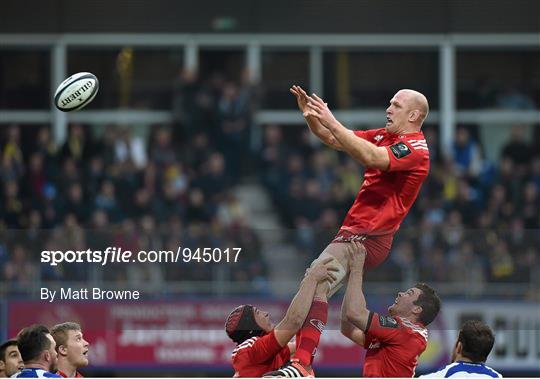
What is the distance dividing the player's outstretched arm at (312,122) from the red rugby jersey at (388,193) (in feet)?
0.55

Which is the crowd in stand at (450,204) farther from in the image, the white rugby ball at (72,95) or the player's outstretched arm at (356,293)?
the player's outstretched arm at (356,293)

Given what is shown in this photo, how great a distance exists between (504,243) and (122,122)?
685cm

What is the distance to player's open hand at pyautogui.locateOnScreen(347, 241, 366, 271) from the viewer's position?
9.27 m

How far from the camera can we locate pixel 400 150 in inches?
358

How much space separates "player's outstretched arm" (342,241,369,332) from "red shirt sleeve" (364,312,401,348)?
1.4 inches

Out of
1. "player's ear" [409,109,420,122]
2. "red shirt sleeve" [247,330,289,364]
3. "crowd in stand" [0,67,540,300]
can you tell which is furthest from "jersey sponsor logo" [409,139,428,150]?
"crowd in stand" [0,67,540,300]

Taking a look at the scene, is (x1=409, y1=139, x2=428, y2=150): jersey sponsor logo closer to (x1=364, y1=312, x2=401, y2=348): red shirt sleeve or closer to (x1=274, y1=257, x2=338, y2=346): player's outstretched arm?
(x1=274, y1=257, x2=338, y2=346): player's outstretched arm

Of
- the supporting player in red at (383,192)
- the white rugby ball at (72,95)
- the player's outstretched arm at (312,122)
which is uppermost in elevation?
the white rugby ball at (72,95)

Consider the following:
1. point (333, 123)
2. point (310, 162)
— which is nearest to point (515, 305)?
point (310, 162)

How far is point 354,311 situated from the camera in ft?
30.1

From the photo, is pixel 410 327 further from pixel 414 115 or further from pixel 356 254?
pixel 414 115

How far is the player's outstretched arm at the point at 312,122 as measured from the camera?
8.97m

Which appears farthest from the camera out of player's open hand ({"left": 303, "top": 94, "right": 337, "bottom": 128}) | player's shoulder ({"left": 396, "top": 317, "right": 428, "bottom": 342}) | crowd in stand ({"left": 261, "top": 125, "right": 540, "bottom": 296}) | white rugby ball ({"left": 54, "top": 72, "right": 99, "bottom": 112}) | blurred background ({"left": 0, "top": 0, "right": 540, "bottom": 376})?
crowd in stand ({"left": 261, "top": 125, "right": 540, "bottom": 296})

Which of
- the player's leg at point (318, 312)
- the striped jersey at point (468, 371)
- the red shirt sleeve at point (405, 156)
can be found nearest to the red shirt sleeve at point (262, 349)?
the player's leg at point (318, 312)
